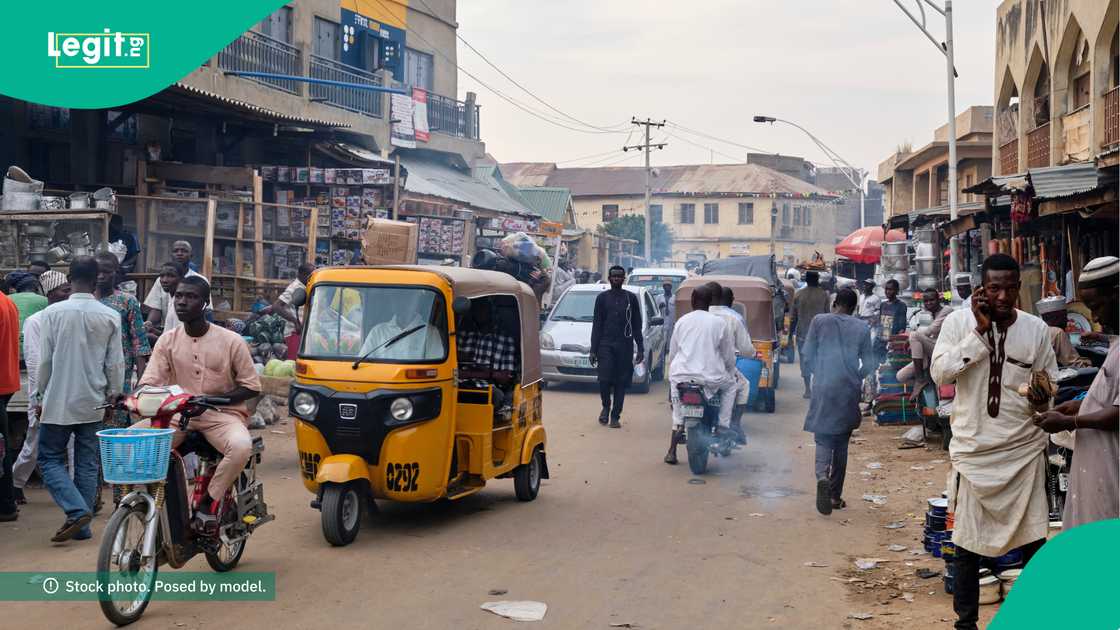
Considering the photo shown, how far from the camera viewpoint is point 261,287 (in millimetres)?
16453

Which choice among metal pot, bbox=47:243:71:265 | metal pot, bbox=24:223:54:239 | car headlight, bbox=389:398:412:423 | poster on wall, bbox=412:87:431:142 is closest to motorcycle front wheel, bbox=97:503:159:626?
car headlight, bbox=389:398:412:423

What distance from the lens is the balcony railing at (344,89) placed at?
25.9 meters

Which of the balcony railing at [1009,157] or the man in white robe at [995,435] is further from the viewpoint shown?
the balcony railing at [1009,157]

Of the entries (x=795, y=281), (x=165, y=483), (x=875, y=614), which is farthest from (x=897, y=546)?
(x=795, y=281)

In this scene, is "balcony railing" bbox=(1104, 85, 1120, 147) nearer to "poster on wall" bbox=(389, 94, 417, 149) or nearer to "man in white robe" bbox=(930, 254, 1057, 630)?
"man in white robe" bbox=(930, 254, 1057, 630)

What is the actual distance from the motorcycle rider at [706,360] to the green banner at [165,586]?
5.12 metres

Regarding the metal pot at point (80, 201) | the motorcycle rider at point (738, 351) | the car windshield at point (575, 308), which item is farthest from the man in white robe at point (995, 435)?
the car windshield at point (575, 308)

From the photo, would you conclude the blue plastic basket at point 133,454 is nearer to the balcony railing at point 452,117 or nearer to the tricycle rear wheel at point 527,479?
the tricycle rear wheel at point 527,479

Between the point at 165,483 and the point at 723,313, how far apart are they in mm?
6760

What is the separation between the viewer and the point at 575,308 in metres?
18.9

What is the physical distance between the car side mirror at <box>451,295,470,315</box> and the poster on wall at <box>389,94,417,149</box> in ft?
70.5

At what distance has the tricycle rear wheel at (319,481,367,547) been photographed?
754 cm

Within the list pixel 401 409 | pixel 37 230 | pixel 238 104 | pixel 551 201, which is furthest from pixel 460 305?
pixel 551 201

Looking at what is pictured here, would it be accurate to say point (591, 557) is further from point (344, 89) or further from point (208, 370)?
point (344, 89)
